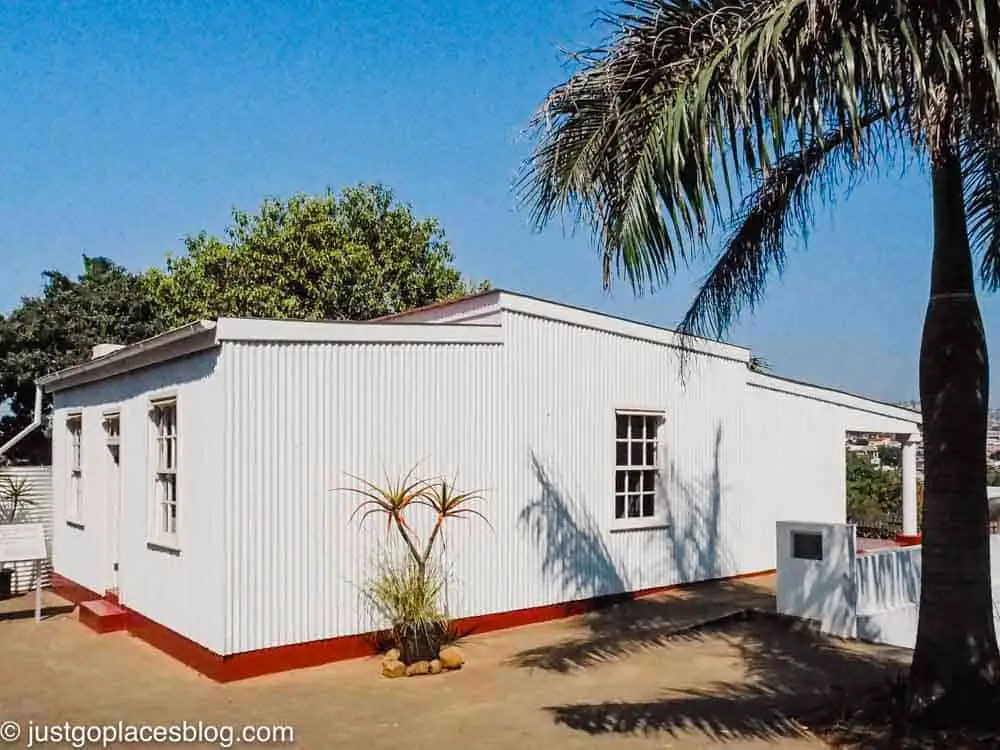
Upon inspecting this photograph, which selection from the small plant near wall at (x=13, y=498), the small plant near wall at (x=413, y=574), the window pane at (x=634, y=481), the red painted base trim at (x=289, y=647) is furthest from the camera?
the small plant near wall at (x=13, y=498)

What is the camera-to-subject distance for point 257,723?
6.90 meters

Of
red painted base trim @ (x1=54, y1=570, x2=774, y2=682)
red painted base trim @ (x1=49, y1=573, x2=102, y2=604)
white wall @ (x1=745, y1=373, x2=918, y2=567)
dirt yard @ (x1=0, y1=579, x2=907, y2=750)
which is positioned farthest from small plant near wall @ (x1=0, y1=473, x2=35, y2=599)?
white wall @ (x1=745, y1=373, x2=918, y2=567)

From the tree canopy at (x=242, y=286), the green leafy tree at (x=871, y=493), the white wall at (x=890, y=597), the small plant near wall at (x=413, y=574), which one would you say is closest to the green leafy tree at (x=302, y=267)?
the tree canopy at (x=242, y=286)

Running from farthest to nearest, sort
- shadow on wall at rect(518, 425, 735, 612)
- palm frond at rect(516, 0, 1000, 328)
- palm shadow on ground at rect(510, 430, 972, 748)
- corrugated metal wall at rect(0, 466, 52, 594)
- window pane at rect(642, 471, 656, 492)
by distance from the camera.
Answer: corrugated metal wall at rect(0, 466, 52, 594), window pane at rect(642, 471, 656, 492), shadow on wall at rect(518, 425, 735, 612), palm shadow on ground at rect(510, 430, 972, 748), palm frond at rect(516, 0, 1000, 328)

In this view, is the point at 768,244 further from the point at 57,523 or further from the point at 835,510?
the point at 57,523

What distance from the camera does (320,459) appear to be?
8.70m

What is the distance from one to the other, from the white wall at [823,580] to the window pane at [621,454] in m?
2.18

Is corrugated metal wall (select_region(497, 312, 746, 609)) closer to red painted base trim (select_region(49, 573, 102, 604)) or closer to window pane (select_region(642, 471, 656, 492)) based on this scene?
window pane (select_region(642, 471, 656, 492))

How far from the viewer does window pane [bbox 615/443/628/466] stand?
11.7 meters

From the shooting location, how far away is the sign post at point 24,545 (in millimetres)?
11078

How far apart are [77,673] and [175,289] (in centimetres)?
1681

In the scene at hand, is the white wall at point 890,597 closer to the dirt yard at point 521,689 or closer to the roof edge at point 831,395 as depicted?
the dirt yard at point 521,689

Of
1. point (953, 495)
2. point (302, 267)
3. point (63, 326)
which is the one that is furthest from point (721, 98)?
point (63, 326)

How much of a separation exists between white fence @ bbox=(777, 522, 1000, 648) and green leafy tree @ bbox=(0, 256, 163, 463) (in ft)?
63.0
